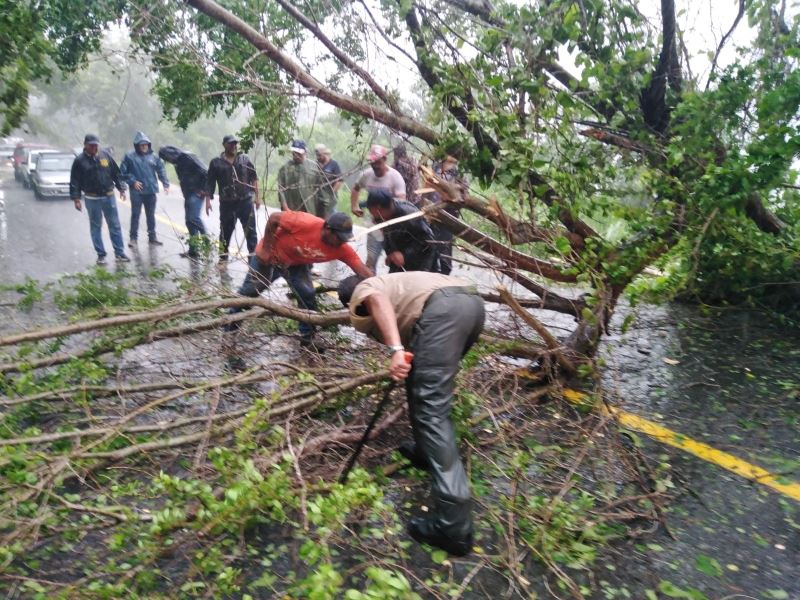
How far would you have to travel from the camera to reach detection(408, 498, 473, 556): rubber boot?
2.85 m

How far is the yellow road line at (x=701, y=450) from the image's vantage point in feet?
11.5

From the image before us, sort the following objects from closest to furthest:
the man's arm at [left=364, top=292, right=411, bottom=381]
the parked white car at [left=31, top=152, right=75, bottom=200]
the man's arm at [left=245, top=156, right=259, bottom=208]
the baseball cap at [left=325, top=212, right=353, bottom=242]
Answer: the man's arm at [left=364, top=292, right=411, bottom=381]
the baseball cap at [left=325, top=212, right=353, bottom=242]
the man's arm at [left=245, top=156, right=259, bottom=208]
the parked white car at [left=31, top=152, right=75, bottom=200]

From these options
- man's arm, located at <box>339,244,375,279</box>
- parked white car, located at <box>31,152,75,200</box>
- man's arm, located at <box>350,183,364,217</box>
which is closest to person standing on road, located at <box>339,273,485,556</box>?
man's arm, located at <box>339,244,375,279</box>

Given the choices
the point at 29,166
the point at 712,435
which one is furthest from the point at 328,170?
the point at 29,166

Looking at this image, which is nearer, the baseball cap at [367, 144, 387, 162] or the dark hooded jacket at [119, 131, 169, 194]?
the baseball cap at [367, 144, 387, 162]

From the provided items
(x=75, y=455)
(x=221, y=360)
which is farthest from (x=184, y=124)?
(x=75, y=455)

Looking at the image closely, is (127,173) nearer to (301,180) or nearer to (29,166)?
(301,180)

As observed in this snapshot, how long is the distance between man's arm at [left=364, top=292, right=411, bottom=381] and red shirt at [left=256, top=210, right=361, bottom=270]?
1.88 meters

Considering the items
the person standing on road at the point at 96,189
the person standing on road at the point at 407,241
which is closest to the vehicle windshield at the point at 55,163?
the person standing on road at the point at 96,189

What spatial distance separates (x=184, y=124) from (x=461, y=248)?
3855 mm

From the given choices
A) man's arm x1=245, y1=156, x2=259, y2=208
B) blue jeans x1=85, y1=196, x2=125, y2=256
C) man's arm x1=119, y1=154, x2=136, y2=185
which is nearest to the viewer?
man's arm x1=245, y1=156, x2=259, y2=208

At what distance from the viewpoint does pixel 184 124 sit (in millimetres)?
7035

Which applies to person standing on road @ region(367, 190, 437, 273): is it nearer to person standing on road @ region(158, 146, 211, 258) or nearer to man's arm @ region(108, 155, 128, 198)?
person standing on road @ region(158, 146, 211, 258)

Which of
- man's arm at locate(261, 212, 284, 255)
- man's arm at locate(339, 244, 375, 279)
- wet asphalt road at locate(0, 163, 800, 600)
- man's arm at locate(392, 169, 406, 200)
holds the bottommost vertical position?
wet asphalt road at locate(0, 163, 800, 600)
